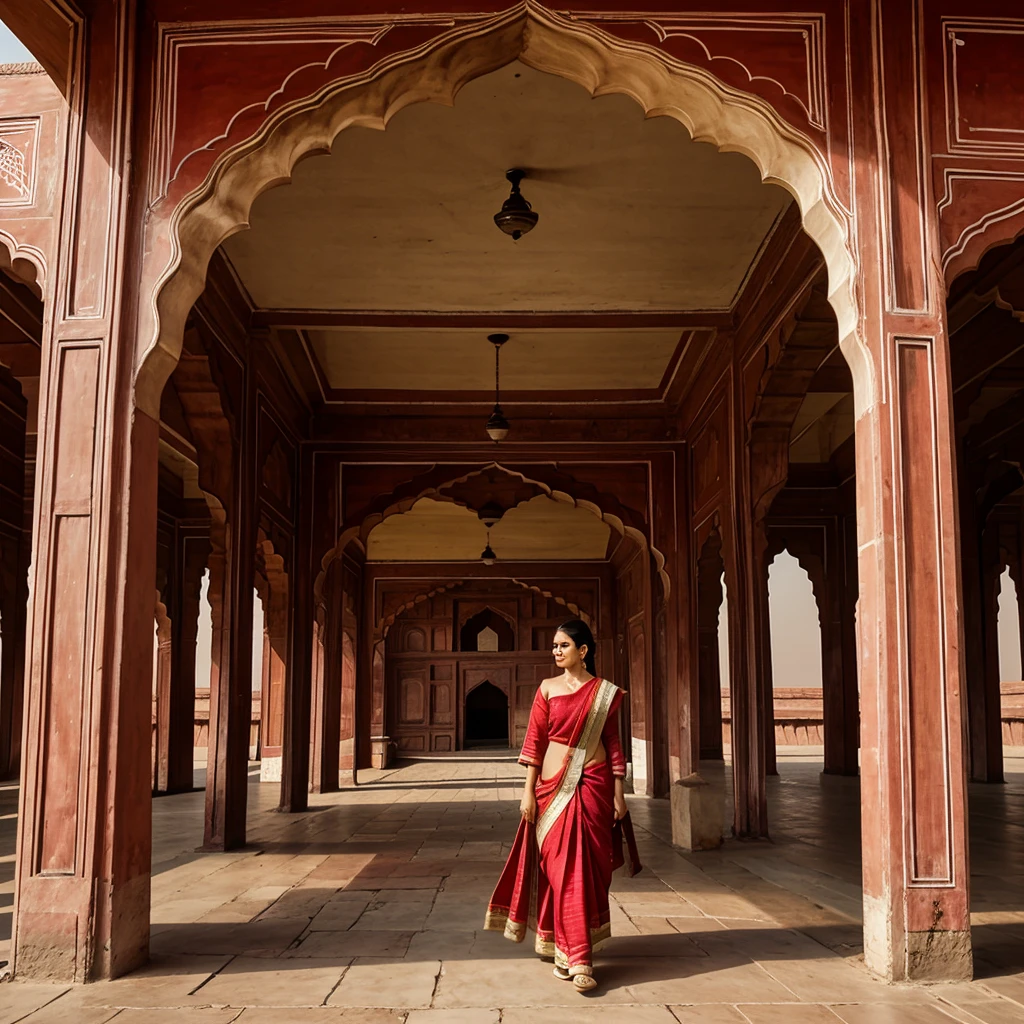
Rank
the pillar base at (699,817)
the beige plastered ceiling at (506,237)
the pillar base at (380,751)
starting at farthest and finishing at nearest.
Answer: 1. the pillar base at (380,751)
2. the pillar base at (699,817)
3. the beige plastered ceiling at (506,237)

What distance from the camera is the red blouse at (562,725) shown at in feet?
15.5

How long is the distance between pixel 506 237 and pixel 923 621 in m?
4.73

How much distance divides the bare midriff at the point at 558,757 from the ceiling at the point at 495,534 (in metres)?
11.1

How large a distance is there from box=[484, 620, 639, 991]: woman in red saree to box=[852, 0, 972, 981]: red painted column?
1081 millimetres

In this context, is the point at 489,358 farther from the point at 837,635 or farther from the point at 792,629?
the point at 792,629

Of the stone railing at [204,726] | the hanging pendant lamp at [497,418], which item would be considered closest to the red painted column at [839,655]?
the hanging pendant lamp at [497,418]

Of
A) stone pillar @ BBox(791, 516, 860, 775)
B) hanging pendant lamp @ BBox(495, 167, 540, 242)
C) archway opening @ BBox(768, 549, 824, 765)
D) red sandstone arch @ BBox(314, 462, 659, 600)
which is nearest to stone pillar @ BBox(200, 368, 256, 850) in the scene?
red sandstone arch @ BBox(314, 462, 659, 600)

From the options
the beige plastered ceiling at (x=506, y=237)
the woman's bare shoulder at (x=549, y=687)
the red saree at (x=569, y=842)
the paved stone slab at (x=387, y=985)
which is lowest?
the paved stone slab at (x=387, y=985)

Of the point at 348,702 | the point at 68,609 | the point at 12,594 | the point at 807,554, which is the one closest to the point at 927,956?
the point at 68,609

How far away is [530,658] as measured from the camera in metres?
24.2

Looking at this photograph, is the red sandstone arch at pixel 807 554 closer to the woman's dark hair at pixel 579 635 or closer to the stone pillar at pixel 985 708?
the stone pillar at pixel 985 708

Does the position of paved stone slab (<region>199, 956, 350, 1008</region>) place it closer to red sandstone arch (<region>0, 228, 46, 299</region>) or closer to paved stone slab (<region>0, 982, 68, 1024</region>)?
paved stone slab (<region>0, 982, 68, 1024</region>)

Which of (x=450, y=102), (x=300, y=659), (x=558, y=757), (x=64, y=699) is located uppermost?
(x=450, y=102)

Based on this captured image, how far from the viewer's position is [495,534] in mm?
19156
